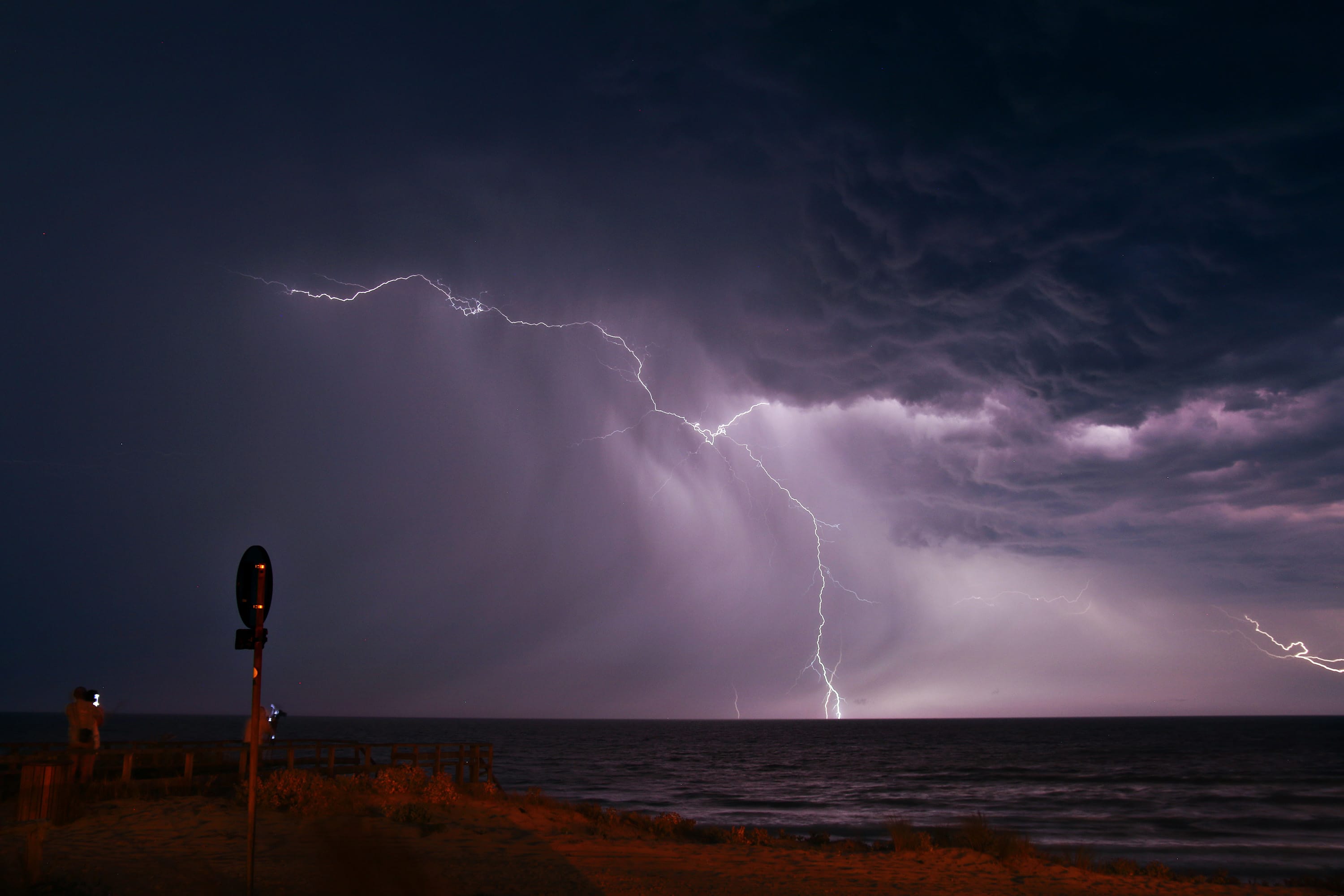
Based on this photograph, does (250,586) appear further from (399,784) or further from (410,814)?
(399,784)

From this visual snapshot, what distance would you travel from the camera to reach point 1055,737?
336 ft

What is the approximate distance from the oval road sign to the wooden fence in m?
6.89

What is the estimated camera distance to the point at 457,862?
10820 mm

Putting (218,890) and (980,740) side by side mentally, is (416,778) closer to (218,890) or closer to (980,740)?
(218,890)

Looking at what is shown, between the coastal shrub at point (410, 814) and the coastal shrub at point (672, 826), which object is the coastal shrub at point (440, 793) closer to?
the coastal shrub at point (410, 814)

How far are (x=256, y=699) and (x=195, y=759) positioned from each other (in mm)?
12873

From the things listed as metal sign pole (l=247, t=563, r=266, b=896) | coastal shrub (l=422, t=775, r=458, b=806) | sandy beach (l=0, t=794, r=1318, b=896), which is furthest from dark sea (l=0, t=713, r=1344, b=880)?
metal sign pole (l=247, t=563, r=266, b=896)

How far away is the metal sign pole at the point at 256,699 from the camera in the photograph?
6.61 meters

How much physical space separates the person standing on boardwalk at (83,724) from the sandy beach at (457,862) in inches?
47.9

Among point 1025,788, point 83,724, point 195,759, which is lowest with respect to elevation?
point 1025,788

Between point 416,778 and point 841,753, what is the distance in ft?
200

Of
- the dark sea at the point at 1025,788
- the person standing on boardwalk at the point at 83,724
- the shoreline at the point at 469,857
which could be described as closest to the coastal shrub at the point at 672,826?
the shoreline at the point at 469,857

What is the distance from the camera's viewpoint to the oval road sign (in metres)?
7.19

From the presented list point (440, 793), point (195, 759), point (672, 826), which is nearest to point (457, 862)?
point (440, 793)
